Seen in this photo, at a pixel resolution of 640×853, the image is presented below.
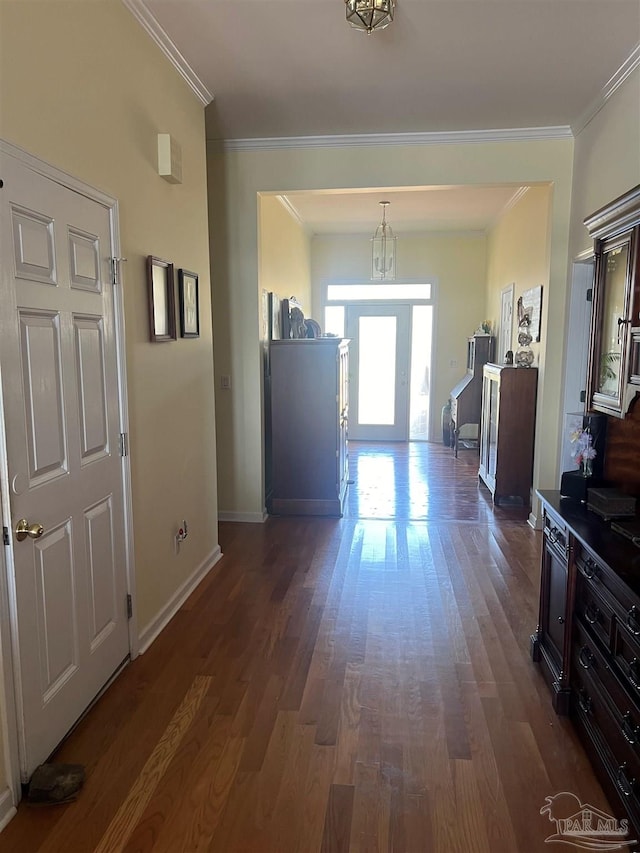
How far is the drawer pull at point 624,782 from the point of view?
5.48 feet

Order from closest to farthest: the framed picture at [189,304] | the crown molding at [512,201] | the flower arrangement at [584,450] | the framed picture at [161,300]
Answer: the flower arrangement at [584,450], the framed picture at [161,300], the framed picture at [189,304], the crown molding at [512,201]

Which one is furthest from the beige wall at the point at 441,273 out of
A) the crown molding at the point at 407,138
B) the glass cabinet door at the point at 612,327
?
the glass cabinet door at the point at 612,327

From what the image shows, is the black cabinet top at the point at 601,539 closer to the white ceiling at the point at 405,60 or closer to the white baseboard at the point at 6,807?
the white baseboard at the point at 6,807

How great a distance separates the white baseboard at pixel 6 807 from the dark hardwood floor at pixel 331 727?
2 cm

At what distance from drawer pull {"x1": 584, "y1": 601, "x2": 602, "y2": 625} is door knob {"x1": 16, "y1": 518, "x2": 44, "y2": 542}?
1.91 metres

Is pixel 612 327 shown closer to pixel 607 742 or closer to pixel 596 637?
pixel 596 637

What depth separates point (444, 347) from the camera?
8133mm

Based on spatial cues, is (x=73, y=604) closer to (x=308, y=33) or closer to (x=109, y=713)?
(x=109, y=713)

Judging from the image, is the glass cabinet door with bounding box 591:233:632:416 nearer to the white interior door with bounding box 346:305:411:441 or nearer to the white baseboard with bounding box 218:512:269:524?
the white baseboard with bounding box 218:512:269:524

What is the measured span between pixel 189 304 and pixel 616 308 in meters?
2.23

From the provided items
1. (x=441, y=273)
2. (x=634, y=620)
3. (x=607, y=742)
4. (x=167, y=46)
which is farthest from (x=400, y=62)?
(x=441, y=273)

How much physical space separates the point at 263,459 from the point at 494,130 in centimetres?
305

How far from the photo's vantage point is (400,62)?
10.2ft

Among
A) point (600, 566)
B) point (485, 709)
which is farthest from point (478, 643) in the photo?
point (600, 566)
